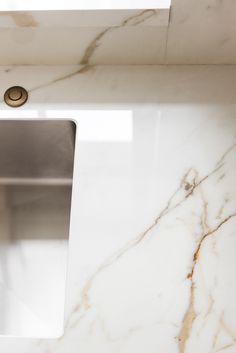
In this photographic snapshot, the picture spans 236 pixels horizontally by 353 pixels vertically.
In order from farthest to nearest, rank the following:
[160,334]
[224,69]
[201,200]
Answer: [224,69] → [201,200] → [160,334]

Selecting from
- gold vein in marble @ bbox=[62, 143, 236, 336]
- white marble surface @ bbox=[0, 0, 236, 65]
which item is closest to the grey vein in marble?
white marble surface @ bbox=[0, 0, 236, 65]

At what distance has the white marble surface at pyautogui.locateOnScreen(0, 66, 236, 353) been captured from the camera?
759mm

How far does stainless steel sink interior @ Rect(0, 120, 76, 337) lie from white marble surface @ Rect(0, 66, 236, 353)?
115mm

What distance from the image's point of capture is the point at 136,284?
2.61 feet

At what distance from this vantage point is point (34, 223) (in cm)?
113

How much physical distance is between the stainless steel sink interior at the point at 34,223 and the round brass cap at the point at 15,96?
5 centimetres

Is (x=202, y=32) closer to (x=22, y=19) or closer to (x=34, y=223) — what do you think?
(x=22, y=19)

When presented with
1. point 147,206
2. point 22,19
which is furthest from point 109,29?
point 147,206

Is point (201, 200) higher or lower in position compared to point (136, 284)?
higher

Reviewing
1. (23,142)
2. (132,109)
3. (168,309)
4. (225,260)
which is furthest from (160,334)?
(23,142)

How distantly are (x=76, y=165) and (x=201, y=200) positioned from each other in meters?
0.28

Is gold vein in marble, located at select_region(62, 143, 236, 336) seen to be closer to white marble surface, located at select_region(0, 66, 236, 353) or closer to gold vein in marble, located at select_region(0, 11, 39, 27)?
white marble surface, located at select_region(0, 66, 236, 353)

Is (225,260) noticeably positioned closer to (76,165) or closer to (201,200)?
(201,200)

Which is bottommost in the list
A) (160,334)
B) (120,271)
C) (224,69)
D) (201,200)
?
(160,334)
